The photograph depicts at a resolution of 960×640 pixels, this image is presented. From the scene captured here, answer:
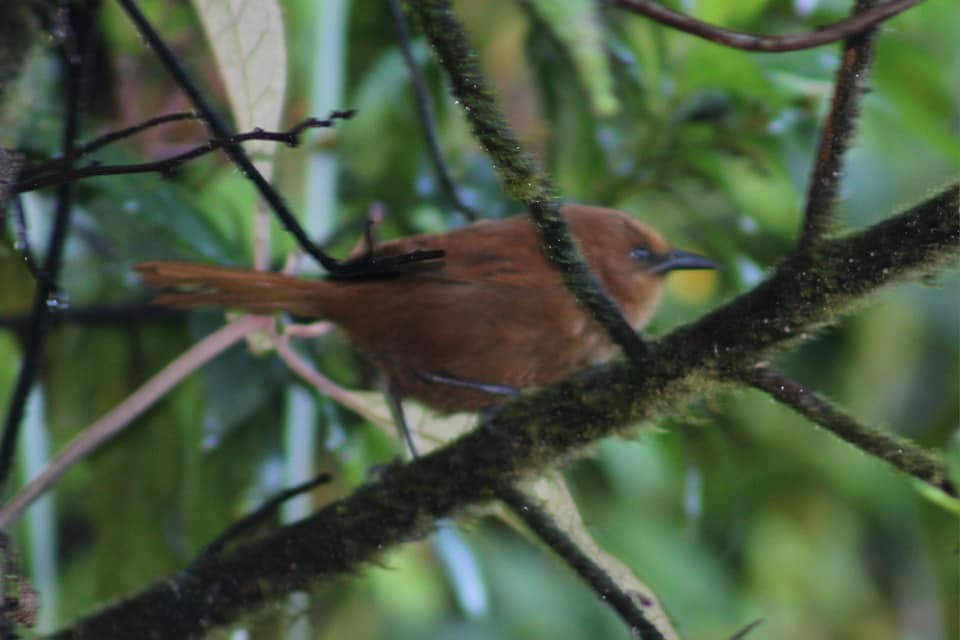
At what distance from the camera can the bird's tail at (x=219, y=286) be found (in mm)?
1826

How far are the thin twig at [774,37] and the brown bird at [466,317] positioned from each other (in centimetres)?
102

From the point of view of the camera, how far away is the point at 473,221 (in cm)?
219

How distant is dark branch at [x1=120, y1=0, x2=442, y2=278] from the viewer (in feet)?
3.35

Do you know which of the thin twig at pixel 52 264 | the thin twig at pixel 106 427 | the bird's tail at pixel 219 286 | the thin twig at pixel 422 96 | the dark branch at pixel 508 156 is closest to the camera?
the dark branch at pixel 508 156

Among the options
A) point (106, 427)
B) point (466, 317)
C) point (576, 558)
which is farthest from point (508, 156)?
point (466, 317)

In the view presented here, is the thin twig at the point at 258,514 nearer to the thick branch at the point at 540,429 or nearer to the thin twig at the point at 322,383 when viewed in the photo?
the thick branch at the point at 540,429

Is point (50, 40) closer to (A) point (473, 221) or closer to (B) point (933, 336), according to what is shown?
(A) point (473, 221)

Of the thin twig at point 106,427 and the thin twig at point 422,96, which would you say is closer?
the thin twig at point 106,427

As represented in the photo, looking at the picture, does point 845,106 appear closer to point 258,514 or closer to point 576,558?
point 576,558

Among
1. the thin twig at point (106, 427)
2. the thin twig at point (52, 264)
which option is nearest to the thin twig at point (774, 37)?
the thin twig at point (52, 264)

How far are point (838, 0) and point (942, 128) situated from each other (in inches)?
13.5

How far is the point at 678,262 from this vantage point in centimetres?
236

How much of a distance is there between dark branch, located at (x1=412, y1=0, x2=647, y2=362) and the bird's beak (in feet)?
4.18

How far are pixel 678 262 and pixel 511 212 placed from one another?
347 mm
